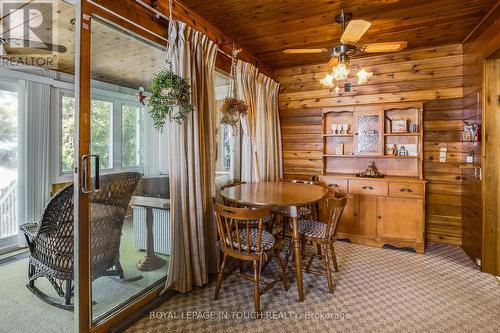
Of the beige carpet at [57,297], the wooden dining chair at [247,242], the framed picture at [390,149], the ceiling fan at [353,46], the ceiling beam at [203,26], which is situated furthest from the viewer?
the framed picture at [390,149]

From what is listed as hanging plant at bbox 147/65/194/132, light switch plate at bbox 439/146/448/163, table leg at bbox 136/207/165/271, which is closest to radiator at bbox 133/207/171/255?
table leg at bbox 136/207/165/271

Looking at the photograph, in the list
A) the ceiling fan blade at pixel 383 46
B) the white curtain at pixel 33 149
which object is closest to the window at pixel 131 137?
the ceiling fan blade at pixel 383 46

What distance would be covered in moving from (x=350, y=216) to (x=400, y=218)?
0.60m

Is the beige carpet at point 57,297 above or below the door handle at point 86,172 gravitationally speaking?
below

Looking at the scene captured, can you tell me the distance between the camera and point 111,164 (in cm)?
200

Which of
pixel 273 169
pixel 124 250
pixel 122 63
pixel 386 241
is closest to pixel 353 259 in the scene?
pixel 386 241

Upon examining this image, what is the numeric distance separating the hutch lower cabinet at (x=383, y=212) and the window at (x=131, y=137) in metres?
2.63

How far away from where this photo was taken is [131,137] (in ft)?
7.11

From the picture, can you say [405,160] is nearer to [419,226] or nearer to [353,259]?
[419,226]

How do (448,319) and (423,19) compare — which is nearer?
(448,319)

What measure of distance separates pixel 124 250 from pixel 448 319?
2526mm

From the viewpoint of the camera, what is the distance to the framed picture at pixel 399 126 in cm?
380

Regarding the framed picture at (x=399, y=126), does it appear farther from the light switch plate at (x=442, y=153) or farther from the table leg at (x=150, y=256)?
the table leg at (x=150, y=256)

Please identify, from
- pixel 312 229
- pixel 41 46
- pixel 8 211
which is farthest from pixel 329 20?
pixel 8 211
